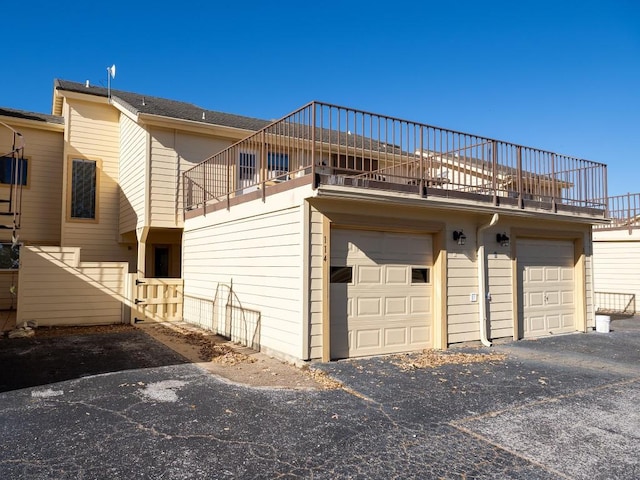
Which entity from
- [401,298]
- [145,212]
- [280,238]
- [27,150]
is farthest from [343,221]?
[27,150]

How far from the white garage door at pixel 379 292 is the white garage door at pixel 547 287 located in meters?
3.13

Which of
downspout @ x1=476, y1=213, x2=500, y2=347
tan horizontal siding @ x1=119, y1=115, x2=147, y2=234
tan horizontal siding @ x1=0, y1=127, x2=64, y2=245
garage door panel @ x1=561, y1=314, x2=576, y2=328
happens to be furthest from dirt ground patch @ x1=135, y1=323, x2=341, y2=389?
garage door panel @ x1=561, y1=314, x2=576, y2=328

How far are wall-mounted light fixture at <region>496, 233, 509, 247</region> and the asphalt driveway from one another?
9.91 feet

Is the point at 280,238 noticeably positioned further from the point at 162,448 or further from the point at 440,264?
the point at 162,448

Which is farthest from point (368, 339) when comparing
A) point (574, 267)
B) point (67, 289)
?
point (67, 289)

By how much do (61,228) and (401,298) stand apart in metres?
11.5

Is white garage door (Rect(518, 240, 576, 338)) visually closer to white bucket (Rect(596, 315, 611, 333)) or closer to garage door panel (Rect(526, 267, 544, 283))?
garage door panel (Rect(526, 267, 544, 283))

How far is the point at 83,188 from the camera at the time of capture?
14086mm

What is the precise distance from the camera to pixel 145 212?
38.3ft

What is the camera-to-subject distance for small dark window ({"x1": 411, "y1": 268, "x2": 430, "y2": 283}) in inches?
328

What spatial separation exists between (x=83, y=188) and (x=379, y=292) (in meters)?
11.1

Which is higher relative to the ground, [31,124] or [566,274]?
[31,124]

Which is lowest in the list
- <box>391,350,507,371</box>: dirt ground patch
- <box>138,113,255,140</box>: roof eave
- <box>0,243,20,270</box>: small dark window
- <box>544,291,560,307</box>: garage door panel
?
<box>391,350,507,371</box>: dirt ground patch

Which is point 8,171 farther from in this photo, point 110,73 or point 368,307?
point 368,307
